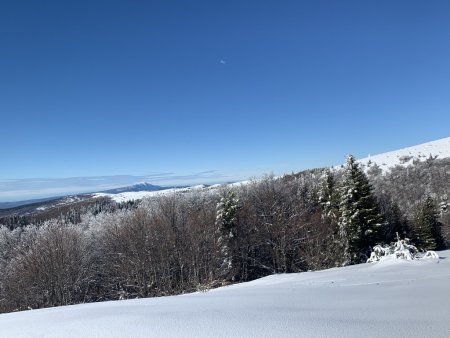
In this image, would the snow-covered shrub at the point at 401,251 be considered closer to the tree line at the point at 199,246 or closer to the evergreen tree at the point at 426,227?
the tree line at the point at 199,246

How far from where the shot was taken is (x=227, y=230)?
107 feet

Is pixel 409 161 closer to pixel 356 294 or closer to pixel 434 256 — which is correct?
pixel 434 256

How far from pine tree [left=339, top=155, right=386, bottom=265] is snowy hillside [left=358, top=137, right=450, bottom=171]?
52.8m

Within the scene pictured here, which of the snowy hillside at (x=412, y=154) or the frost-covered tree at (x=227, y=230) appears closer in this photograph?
the frost-covered tree at (x=227, y=230)

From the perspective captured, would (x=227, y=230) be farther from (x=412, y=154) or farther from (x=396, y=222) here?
(x=412, y=154)

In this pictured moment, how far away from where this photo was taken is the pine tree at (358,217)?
2727 cm

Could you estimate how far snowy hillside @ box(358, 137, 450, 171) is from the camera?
7393 centimetres

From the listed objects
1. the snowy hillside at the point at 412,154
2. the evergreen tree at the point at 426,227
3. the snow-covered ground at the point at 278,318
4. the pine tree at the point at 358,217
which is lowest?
the evergreen tree at the point at 426,227

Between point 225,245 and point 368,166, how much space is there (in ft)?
192

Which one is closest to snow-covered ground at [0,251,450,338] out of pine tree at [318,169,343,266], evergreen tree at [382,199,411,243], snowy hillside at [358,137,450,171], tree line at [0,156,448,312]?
tree line at [0,156,448,312]

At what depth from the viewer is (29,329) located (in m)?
4.07

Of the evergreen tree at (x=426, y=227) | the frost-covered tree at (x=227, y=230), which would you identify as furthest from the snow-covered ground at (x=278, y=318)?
the evergreen tree at (x=426, y=227)

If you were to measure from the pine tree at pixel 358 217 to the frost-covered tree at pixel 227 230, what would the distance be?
10294 millimetres

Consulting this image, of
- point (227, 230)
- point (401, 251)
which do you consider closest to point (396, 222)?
point (227, 230)
